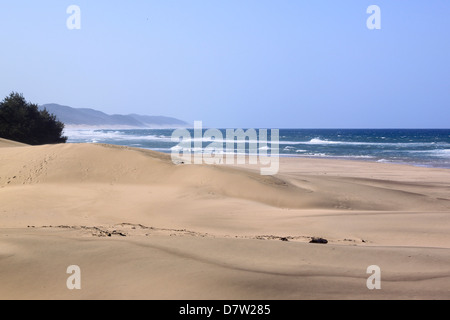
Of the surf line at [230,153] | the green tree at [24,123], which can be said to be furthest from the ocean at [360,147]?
the green tree at [24,123]

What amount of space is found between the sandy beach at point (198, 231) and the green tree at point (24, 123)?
7.46 metres

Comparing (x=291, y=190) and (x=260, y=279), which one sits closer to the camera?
(x=260, y=279)

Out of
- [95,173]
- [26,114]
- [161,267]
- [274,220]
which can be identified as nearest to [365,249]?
[161,267]

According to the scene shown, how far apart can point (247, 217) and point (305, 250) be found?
3.82m

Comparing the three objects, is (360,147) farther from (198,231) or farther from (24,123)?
(198,231)

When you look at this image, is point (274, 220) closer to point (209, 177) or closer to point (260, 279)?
point (209, 177)

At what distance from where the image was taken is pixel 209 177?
11.6m

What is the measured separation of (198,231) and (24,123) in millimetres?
20214

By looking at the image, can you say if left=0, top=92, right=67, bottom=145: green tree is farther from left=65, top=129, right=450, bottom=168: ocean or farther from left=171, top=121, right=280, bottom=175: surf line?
left=65, top=129, right=450, bottom=168: ocean

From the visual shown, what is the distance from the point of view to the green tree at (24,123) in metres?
23.9

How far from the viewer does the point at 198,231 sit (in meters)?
7.18

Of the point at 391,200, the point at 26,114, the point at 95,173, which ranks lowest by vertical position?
the point at 391,200

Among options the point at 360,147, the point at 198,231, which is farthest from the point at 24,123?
the point at 360,147

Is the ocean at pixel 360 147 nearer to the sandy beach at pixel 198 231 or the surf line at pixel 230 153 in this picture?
the surf line at pixel 230 153
